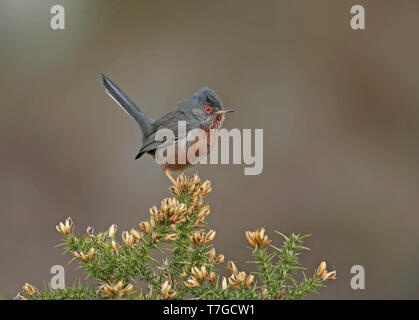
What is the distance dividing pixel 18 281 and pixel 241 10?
553 centimetres

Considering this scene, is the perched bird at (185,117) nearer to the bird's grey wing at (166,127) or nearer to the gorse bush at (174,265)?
the bird's grey wing at (166,127)

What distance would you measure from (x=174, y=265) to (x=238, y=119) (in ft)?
17.5

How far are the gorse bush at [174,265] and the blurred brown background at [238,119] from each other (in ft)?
13.2

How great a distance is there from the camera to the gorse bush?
86.0 inches

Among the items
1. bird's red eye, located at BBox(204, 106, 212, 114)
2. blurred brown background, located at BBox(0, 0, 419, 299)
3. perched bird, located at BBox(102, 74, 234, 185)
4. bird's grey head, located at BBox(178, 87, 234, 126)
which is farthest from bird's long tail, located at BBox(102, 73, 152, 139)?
blurred brown background, located at BBox(0, 0, 419, 299)

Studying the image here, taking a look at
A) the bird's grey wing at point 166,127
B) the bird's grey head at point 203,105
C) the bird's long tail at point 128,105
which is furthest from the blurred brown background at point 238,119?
the bird's grey head at point 203,105

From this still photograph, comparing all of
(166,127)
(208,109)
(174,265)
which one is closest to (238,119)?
(208,109)

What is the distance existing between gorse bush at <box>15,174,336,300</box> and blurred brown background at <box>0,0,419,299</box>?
4015mm

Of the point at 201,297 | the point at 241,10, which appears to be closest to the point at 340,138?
the point at 241,10

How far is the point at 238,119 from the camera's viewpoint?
7.65 meters

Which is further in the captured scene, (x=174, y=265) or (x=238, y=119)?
(x=238, y=119)

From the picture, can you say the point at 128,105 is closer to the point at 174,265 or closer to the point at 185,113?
the point at 185,113

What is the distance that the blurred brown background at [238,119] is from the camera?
6.74 metres
